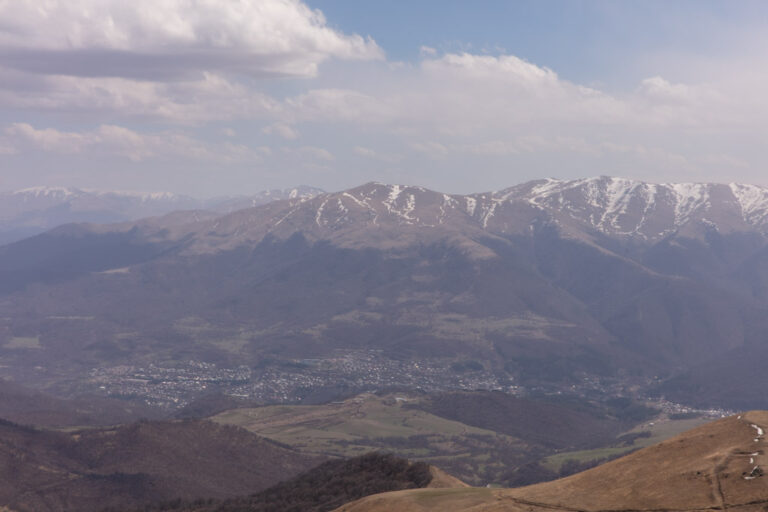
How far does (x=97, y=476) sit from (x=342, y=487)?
7427cm

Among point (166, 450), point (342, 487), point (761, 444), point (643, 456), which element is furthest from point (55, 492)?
point (761, 444)

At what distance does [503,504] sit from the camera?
72812 mm

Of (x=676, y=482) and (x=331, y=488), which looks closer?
(x=676, y=482)

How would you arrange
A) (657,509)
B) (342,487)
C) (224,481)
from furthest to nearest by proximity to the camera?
1. (224,481)
2. (342,487)
3. (657,509)

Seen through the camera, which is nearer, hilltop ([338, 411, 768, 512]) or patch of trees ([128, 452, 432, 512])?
hilltop ([338, 411, 768, 512])

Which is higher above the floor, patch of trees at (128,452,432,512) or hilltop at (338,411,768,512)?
hilltop at (338,411,768,512)

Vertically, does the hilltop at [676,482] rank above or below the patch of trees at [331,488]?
above

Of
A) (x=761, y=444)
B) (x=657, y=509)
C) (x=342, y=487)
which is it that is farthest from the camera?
(x=342, y=487)

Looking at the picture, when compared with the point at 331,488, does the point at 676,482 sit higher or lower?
higher

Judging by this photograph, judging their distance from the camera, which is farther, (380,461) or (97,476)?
(97,476)

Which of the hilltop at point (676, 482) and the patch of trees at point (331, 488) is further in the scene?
the patch of trees at point (331, 488)

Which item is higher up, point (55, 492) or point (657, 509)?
point (657, 509)

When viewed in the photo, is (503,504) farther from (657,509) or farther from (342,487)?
(342,487)

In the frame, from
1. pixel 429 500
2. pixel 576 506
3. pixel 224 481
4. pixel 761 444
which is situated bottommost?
pixel 224 481
